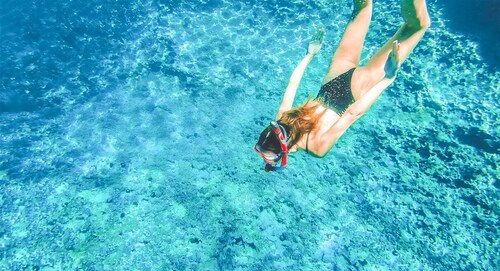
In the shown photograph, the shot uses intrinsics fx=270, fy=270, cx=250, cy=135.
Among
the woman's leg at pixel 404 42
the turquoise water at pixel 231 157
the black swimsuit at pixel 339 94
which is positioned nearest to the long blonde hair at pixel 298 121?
the black swimsuit at pixel 339 94

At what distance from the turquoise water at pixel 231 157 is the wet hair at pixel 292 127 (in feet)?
8.28

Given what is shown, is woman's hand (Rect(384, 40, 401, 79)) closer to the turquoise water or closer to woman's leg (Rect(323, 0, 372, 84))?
woman's leg (Rect(323, 0, 372, 84))

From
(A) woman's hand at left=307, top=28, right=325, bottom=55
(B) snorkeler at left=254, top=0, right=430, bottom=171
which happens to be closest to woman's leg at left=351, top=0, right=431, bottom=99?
(B) snorkeler at left=254, top=0, right=430, bottom=171

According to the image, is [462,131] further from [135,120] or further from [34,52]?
[34,52]

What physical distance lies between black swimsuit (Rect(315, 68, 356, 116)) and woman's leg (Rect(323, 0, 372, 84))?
9 cm

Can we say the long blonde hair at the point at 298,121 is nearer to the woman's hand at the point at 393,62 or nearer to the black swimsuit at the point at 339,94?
the black swimsuit at the point at 339,94

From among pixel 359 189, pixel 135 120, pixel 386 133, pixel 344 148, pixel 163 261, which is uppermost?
pixel 386 133

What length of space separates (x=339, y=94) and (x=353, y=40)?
0.75 m

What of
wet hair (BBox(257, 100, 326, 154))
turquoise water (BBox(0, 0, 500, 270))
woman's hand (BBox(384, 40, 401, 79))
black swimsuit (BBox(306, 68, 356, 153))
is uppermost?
woman's hand (BBox(384, 40, 401, 79))

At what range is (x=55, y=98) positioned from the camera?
6.97 meters

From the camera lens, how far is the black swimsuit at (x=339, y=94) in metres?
3.27

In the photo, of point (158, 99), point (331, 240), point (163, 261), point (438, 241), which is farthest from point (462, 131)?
point (158, 99)

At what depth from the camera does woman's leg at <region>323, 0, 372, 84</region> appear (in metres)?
3.29

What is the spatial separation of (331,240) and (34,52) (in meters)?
9.37
